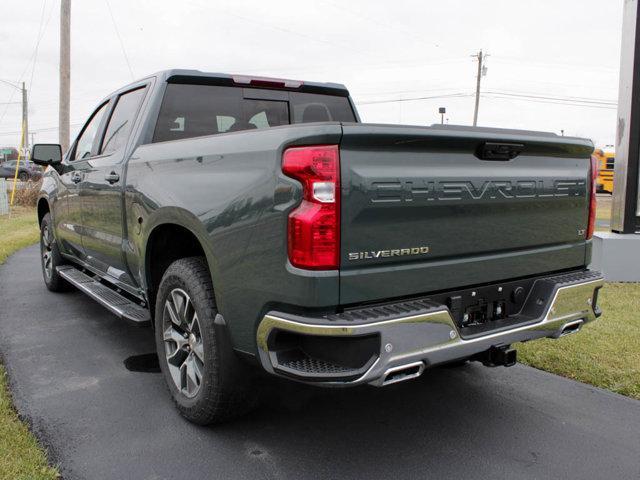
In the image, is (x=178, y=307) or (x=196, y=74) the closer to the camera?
(x=178, y=307)

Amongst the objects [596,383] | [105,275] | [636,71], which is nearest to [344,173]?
[596,383]

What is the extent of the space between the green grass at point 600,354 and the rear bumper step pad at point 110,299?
9.08ft

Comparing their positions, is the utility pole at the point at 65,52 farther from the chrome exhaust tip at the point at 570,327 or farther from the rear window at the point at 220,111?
the chrome exhaust tip at the point at 570,327

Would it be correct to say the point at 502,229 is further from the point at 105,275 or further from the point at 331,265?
the point at 105,275

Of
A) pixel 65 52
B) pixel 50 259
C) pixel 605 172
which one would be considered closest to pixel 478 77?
pixel 605 172

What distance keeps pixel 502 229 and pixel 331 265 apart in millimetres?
1061

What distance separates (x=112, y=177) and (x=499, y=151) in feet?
8.57

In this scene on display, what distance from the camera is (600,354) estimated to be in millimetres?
4234

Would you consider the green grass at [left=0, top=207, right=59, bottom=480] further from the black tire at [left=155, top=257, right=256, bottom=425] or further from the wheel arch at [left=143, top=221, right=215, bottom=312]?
the wheel arch at [left=143, top=221, right=215, bottom=312]

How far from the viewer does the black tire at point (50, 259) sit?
5.99 m

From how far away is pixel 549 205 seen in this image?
3.10 meters

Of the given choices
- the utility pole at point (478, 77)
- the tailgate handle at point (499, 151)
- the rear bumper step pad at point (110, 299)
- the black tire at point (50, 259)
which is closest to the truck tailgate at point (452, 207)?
the tailgate handle at point (499, 151)

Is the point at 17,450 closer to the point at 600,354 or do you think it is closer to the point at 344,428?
the point at 344,428

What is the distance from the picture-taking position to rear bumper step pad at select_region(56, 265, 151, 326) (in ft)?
11.9
